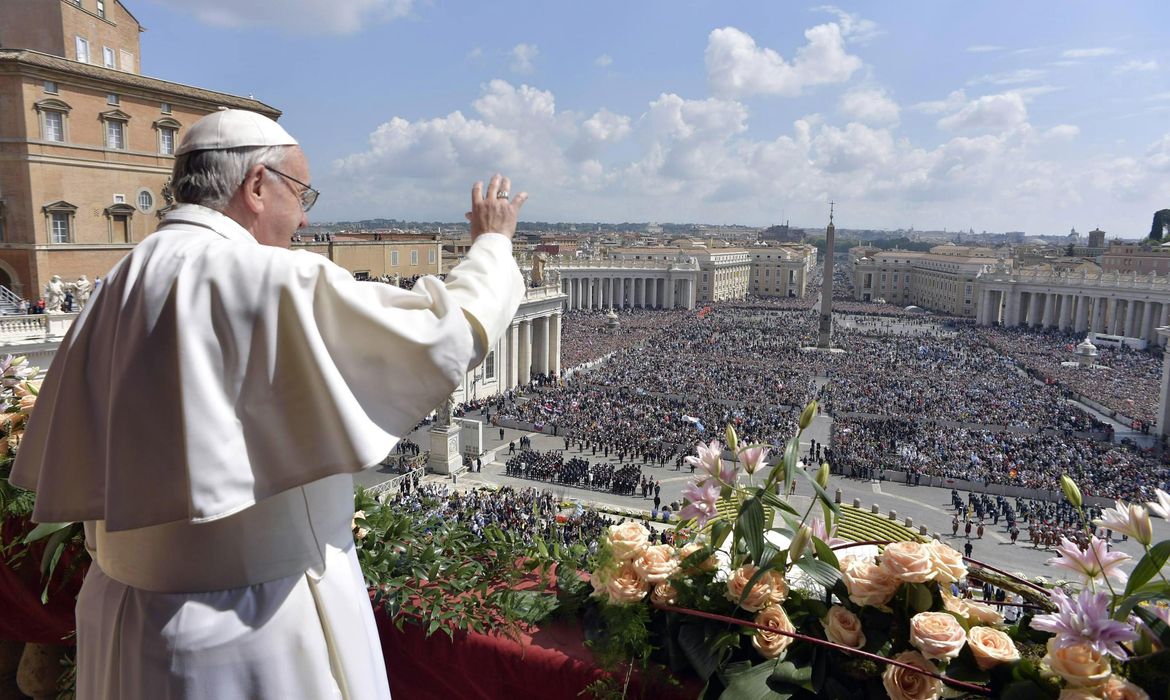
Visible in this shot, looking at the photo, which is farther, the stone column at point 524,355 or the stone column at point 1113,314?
the stone column at point 1113,314

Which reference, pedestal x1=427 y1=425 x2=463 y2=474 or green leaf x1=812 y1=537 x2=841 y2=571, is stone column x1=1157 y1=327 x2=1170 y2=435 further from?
green leaf x1=812 y1=537 x2=841 y2=571

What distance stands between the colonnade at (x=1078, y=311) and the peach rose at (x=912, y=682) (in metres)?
74.6

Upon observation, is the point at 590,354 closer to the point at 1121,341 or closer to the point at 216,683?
the point at 1121,341

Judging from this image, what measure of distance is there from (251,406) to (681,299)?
304ft

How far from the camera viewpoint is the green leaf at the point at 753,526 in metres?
2.37

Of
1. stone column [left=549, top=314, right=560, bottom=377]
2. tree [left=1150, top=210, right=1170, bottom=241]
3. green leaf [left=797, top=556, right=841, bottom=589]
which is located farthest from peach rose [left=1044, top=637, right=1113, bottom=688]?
tree [left=1150, top=210, right=1170, bottom=241]

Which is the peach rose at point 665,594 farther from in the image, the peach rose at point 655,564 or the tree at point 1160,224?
the tree at point 1160,224

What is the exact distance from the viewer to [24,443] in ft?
6.59

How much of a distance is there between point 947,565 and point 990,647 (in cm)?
26

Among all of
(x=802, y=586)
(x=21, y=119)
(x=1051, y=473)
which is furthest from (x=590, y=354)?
(x=802, y=586)

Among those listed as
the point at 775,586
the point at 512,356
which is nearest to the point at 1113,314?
the point at 512,356

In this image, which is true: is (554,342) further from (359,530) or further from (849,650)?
(849,650)

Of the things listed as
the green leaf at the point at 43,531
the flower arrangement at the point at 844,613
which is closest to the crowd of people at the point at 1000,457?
the flower arrangement at the point at 844,613

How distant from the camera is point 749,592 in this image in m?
2.35
